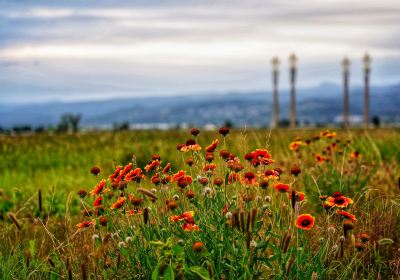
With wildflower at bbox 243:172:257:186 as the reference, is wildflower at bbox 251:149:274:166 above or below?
above

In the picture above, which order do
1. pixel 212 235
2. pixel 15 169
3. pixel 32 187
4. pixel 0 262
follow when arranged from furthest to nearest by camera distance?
pixel 15 169 < pixel 32 187 < pixel 0 262 < pixel 212 235

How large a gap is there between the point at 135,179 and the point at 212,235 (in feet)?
1.97

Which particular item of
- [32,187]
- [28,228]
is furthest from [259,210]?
[32,187]

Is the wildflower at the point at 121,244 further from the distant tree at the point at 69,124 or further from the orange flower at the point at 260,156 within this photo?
the distant tree at the point at 69,124

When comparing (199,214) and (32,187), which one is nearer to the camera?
(199,214)

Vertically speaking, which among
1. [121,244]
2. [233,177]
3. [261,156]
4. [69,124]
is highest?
[261,156]

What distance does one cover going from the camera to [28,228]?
5.81m

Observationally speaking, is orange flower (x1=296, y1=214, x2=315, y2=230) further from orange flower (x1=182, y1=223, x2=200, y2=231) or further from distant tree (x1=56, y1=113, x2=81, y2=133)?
distant tree (x1=56, y1=113, x2=81, y2=133)

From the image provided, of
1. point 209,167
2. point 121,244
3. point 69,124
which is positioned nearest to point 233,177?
point 209,167

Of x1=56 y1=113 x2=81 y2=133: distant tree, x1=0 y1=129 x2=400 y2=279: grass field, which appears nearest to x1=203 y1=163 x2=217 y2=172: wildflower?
x1=0 y1=129 x2=400 y2=279: grass field

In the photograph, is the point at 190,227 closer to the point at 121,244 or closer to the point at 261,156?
the point at 121,244

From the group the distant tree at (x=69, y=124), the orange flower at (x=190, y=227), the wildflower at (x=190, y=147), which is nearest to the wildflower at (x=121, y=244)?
the orange flower at (x=190, y=227)

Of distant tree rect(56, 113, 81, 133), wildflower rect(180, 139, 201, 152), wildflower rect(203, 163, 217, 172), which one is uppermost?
wildflower rect(180, 139, 201, 152)

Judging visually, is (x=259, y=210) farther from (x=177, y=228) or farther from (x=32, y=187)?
(x=32, y=187)
